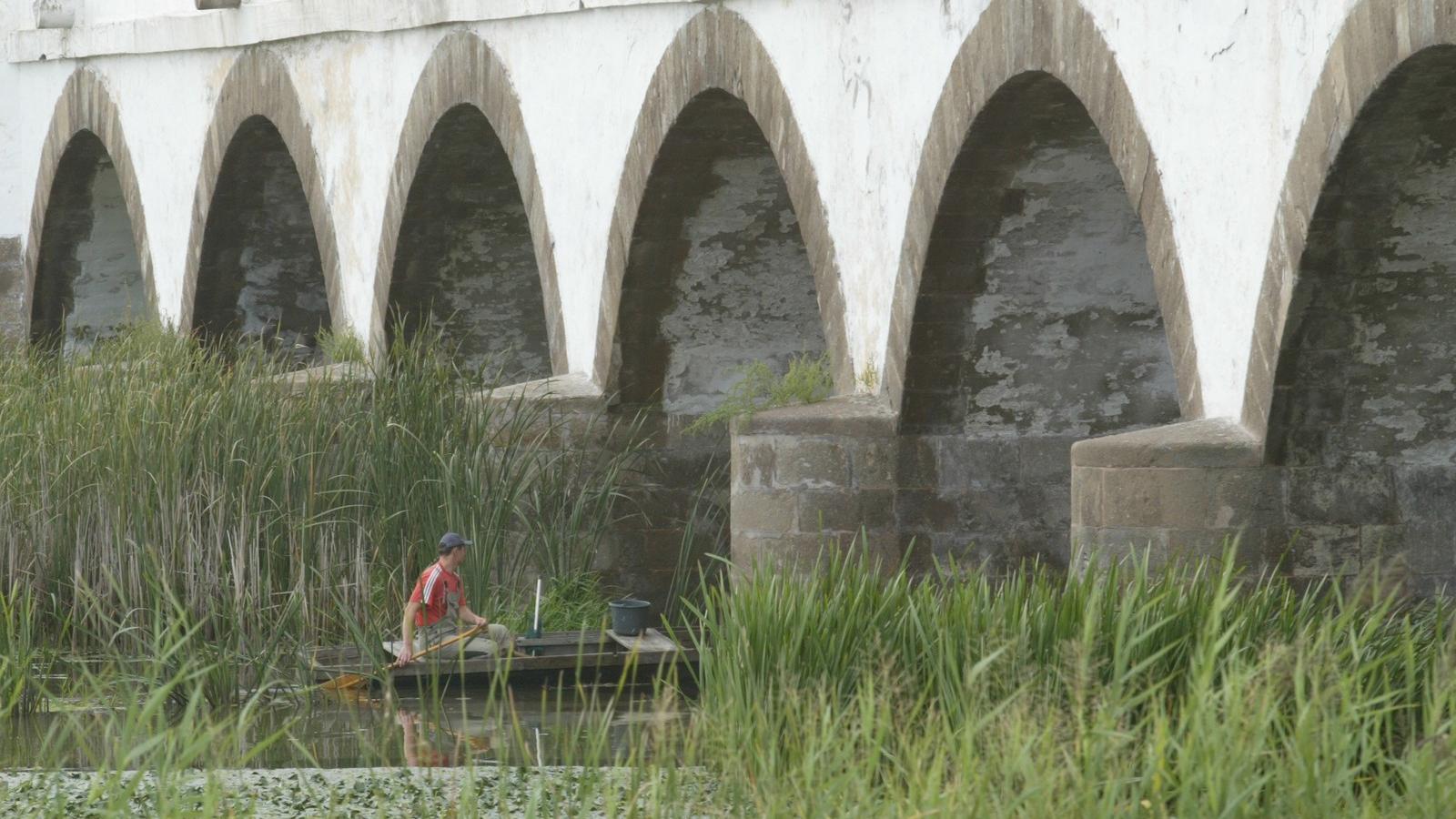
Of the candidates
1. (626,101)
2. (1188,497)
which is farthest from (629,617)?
(1188,497)

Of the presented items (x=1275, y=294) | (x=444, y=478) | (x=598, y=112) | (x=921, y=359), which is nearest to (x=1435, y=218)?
(x=1275, y=294)

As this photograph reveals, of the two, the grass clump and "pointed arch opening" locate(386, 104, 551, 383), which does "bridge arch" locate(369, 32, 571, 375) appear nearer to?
"pointed arch opening" locate(386, 104, 551, 383)

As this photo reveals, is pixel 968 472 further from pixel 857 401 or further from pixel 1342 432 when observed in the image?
pixel 1342 432

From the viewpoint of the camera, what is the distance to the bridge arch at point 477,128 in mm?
11320

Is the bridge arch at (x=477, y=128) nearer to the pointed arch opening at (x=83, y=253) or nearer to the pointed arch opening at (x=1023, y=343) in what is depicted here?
the pointed arch opening at (x=1023, y=343)

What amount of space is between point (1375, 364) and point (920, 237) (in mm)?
2119

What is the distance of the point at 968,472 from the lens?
902 cm

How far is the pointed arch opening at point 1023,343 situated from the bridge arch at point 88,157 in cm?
719

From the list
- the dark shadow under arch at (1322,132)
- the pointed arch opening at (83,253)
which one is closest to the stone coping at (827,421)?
the dark shadow under arch at (1322,132)

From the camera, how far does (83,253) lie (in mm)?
17078

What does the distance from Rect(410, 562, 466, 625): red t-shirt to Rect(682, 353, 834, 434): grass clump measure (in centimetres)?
131

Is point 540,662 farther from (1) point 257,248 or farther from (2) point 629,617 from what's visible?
(1) point 257,248

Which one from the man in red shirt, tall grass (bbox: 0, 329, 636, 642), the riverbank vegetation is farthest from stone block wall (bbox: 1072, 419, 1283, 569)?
tall grass (bbox: 0, 329, 636, 642)

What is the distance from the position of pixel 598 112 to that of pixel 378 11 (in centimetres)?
219
